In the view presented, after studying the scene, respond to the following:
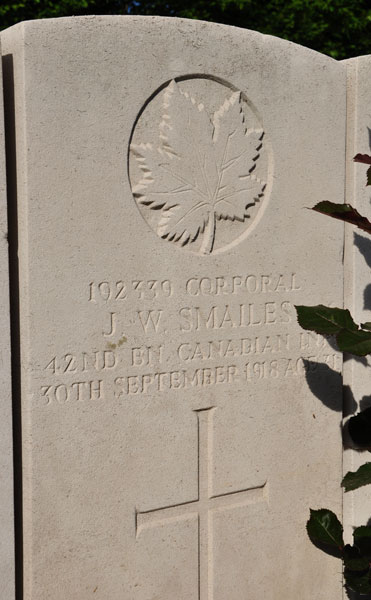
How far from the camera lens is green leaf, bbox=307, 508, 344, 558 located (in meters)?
3.37

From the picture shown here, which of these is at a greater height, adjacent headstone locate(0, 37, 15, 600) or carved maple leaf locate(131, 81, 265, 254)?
carved maple leaf locate(131, 81, 265, 254)

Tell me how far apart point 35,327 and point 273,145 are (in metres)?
1.29

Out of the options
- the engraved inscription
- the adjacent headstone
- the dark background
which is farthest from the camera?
the dark background

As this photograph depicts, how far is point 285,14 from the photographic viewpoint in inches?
361

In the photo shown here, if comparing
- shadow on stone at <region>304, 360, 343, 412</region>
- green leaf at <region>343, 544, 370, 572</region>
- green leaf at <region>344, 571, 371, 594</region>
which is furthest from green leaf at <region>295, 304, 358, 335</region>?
green leaf at <region>344, 571, 371, 594</region>

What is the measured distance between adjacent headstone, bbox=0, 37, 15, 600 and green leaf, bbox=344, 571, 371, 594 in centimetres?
139

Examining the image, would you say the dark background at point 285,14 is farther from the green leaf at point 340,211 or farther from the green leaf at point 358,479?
the green leaf at point 358,479

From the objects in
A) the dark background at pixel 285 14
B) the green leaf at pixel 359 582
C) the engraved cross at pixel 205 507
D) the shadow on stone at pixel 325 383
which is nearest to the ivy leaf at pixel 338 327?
the shadow on stone at pixel 325 383

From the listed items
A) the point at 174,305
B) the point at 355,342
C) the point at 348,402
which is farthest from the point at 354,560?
the point at 174,305

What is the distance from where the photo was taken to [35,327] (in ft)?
9.53

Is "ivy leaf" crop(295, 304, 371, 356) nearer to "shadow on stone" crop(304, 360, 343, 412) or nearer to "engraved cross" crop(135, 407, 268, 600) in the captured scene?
"shadow on stone" crop(304, 360, 343, 412)

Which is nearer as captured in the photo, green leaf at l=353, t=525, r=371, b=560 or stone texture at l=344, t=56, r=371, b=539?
green leaf at l=353, t=525, r=371, b=560

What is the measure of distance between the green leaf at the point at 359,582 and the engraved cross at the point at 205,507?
54 centimetres

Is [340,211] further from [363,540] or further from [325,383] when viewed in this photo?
[363,540]
